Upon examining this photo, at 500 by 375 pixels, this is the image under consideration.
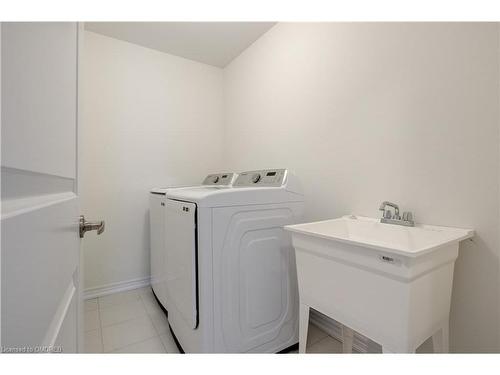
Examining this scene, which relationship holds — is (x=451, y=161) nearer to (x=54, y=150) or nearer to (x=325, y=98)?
(x=325, y=98)

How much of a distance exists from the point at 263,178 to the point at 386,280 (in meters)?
0.98

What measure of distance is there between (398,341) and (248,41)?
8.72 feet

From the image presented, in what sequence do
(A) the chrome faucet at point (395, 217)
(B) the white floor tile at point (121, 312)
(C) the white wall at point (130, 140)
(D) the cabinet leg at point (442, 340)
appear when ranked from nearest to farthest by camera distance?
1. (D) the cabinet leg at point (442, 340)
2. (A) the chrome faucet at point (395, 217)
3. (B) the white floor tile at point (121, 312)
4. (C) the white wall at point (130, 140)

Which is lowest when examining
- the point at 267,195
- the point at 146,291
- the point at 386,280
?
the point at 146,291

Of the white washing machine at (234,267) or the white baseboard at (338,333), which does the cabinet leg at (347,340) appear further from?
the white washing machine at (234,267)

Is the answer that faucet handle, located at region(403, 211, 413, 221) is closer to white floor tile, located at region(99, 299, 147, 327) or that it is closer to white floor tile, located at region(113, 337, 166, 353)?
white floor tile, located at region(113, 337, 166, 353)

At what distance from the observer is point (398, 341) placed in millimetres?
809

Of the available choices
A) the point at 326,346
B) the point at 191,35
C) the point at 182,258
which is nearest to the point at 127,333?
the point at 182,258

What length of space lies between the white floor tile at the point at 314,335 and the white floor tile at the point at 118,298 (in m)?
1.62

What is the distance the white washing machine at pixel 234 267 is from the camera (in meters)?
1.21

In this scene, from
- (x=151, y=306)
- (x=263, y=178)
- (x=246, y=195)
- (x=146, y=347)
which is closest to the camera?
(x=246, y=195)

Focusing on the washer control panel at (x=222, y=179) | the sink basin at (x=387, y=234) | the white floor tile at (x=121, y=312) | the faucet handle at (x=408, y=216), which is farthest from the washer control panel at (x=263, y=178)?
the white floor tile at (x=121, y=312)

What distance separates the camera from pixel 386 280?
84cm

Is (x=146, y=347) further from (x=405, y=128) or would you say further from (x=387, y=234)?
(x=405, y=128)
